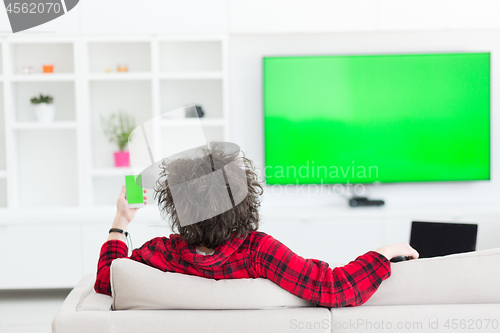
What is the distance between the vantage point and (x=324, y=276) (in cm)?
97

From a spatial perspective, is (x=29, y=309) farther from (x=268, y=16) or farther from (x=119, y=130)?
(x=268, y=16)

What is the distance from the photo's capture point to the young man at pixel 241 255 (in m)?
0.97

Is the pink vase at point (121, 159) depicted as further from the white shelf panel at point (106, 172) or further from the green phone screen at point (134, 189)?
the green phone screen at point (134, 189)

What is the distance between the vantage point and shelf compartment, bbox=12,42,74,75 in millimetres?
3340

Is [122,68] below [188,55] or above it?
below

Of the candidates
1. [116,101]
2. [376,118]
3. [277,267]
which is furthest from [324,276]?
[116,101]

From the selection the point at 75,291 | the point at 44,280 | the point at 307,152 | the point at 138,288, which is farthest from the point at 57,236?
the point at 138,288

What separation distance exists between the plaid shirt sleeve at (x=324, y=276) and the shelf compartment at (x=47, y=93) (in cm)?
284

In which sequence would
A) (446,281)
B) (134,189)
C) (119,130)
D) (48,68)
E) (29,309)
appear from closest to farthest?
(446,281) < (134,189) < (29,309) < (48,68) < (119,130)

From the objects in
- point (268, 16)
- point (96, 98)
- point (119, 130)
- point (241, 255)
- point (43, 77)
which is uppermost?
point (268, 16)

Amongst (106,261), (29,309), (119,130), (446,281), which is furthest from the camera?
(119,130)

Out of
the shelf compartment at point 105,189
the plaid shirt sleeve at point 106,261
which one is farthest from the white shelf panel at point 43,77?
the plaid shirt sleeve at point 106,261

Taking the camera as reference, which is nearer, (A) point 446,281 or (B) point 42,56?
(A) point 446,281

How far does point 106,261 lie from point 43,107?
2445 mm
